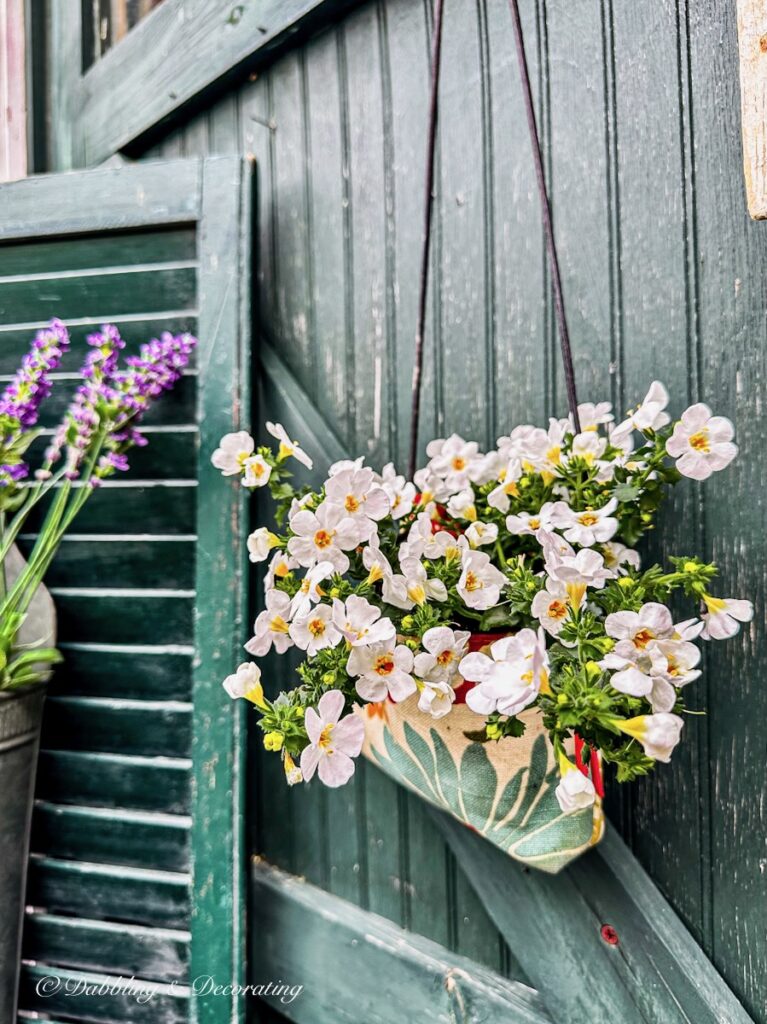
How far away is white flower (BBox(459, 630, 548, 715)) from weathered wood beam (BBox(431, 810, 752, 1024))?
47cm

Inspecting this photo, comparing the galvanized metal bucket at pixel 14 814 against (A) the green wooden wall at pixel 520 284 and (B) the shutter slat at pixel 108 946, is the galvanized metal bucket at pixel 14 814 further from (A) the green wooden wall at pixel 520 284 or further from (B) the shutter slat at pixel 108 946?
(A) the green wooden wall at pixel 520 284

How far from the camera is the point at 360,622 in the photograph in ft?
2.05

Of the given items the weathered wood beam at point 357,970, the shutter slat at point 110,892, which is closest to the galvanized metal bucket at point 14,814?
the shutter slat at point 110,892

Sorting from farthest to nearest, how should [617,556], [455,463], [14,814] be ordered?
[14,814] < [455,463] < [617,556]

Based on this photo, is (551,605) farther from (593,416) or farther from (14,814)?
(14,814)

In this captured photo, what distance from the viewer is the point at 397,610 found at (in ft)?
2.25

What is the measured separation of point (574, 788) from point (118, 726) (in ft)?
2.63

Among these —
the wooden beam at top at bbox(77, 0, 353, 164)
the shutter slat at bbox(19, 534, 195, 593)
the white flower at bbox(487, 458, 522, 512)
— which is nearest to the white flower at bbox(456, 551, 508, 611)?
the white flower at bbox(487, 458, 522, 512)

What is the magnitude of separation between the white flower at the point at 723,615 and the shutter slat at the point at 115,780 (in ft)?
2.59

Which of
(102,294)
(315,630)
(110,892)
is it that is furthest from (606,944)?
(102,294)

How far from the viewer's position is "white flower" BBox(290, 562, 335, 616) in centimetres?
63

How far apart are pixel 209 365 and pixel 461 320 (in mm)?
396

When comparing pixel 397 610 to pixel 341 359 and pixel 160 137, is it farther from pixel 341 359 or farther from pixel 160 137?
pixel 160 137

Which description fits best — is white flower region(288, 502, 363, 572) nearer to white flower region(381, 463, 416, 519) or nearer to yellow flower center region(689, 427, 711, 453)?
white flower region(381, 463, 416, 519)
